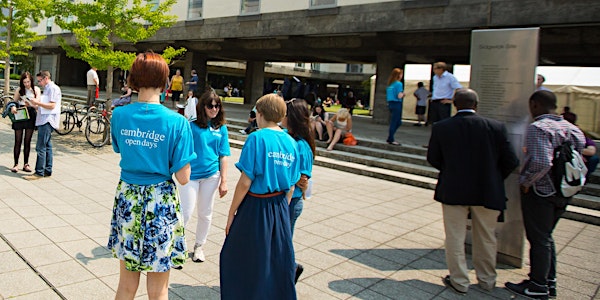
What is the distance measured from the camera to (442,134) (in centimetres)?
426

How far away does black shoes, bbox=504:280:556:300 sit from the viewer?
4.16 m

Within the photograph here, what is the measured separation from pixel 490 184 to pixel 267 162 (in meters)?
2.24

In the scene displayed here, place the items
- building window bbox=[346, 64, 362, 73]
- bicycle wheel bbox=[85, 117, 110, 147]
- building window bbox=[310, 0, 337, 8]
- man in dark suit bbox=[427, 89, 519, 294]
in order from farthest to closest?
building window bbox=[346, 64, 362, 73]
building window bbox=[310, 0, 337, 8]
bicycle wheel bbox=[85, 117, 110, 147]
man in dark suit bbox=[427, 89, 519, 294]

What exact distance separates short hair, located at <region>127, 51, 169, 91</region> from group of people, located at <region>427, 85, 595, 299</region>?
105 inches

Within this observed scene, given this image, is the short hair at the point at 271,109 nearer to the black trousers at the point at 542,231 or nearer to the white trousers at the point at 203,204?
the white trousers at the point at 203,204

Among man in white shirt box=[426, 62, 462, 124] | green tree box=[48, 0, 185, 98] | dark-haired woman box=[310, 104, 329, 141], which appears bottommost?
dark-haired woman box=[310, 104, 329, 141]

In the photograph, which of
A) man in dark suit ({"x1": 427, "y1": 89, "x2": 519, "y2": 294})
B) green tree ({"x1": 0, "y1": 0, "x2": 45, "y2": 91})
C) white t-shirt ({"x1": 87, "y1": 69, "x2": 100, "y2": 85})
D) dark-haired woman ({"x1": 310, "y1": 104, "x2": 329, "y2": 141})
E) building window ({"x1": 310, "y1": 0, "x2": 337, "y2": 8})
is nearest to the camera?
man in dark suit ({"x1": 427, "y1": 89, "x2": 519, "y2": 294})

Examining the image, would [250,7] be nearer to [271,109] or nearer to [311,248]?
[311,248]

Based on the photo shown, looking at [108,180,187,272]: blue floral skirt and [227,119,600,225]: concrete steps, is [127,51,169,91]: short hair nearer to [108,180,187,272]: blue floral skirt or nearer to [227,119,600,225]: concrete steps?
[108,180,187,272]: blue floral skirt

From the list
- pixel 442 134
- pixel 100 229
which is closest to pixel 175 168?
pixel 442 134

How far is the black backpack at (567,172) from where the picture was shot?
4145 millimetres

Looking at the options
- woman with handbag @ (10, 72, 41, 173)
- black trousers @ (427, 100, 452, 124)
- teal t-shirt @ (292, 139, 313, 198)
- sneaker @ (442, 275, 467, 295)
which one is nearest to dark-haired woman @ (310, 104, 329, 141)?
black trousers @ (427, 100, 452, 124)

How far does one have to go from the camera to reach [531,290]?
419cm

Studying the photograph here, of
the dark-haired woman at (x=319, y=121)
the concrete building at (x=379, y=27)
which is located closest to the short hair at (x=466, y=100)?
the dark-haired woman at (x=319, y=121)
